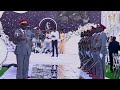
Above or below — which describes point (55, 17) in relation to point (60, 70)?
above

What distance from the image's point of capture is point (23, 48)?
485 cm

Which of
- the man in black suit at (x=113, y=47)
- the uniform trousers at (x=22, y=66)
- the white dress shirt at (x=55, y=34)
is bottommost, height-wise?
the uniform trousers at (x=22, y=66)

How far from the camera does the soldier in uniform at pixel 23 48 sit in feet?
15.9

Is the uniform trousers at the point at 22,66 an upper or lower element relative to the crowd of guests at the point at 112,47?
lower

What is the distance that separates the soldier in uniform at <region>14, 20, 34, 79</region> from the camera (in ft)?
15.9

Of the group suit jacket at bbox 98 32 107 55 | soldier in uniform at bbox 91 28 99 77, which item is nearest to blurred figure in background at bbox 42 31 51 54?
soldier in uniform at bbox 91 28 99 77

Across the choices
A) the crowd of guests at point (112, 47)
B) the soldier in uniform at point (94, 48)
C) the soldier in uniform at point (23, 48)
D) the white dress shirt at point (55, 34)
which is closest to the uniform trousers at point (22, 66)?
the soldier in uniform at point (23, 48)

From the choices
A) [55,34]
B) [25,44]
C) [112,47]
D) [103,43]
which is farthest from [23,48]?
[112,47]

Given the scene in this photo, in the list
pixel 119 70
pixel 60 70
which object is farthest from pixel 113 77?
pixel 60 70

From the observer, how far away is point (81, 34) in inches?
193

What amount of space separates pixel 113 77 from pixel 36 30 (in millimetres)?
1447

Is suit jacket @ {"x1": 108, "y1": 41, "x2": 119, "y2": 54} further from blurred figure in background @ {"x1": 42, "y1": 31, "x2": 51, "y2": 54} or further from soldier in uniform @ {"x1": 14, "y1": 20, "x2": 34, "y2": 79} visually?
soldier in uniform @ {"x1": 14, "y1": 20, "x2": 34, "y2": 79}

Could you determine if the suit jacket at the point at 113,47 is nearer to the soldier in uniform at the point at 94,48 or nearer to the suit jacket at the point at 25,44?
the soldier in uniform at the point at 94,48

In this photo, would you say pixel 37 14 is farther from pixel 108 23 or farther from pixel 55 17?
pixel 108 23
